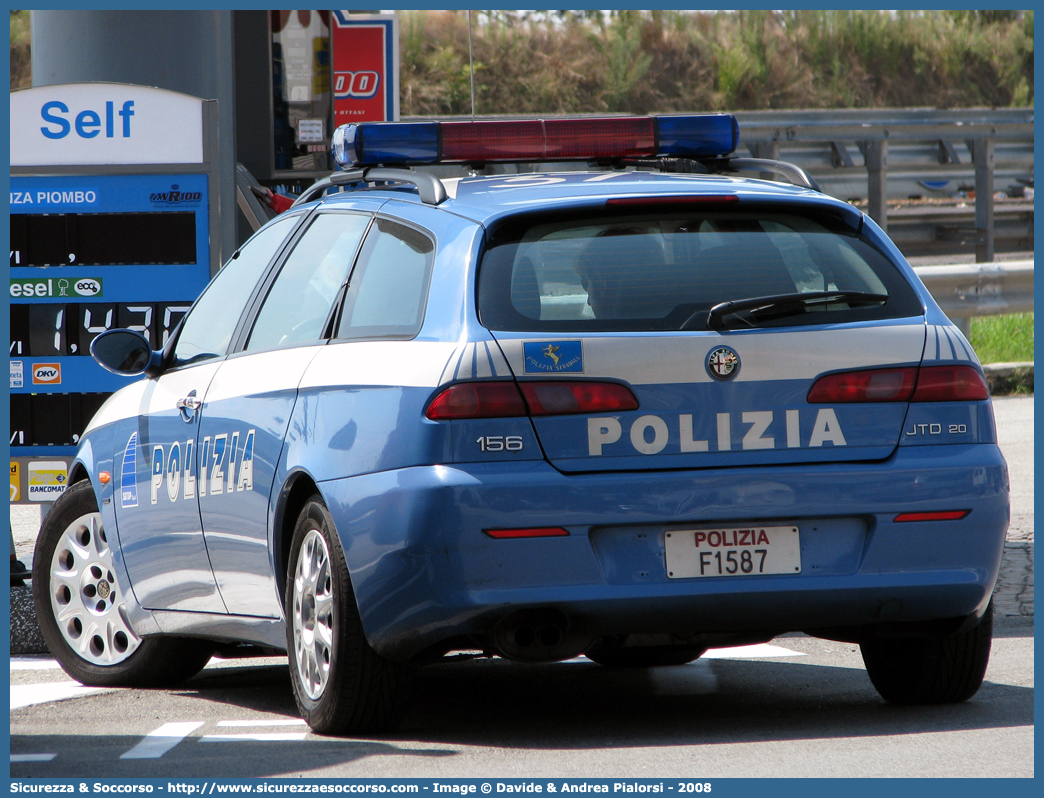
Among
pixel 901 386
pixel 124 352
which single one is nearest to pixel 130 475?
pixel 124 352

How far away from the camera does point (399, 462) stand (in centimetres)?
462

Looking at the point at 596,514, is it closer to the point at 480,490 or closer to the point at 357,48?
the point at 480,490

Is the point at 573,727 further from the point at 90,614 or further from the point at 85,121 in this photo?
the point at 85,121

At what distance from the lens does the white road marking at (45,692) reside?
6.00 meters

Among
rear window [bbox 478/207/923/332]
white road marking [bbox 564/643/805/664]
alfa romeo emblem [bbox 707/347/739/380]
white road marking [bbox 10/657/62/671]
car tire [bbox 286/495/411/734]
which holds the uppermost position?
rear window [bbox 478/207/923/332]

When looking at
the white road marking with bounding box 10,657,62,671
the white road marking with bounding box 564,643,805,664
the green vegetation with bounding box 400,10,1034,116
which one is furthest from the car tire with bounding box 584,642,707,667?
the green vegetation with bounding box 400,10,1034,116

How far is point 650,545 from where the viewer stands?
15.3 feet

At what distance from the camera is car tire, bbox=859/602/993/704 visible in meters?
5.29

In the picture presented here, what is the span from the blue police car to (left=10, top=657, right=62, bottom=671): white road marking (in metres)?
1.67

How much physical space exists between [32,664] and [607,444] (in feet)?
10.8

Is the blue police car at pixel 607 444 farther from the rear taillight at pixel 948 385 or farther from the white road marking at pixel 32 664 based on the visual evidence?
the white road marking at pixel 32 664

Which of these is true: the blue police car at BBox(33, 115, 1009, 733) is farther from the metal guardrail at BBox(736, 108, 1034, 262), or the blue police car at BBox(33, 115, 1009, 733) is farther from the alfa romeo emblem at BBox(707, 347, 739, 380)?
the metal guardrail at BBox(736, 108, 1034, 262)

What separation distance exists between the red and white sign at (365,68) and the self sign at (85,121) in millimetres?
6094

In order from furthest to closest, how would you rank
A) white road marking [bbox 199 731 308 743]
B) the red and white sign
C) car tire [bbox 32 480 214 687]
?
the red and white sign, car tire [bbox 32 480 214 687], white road marking [bbox 199 731 308 743]
